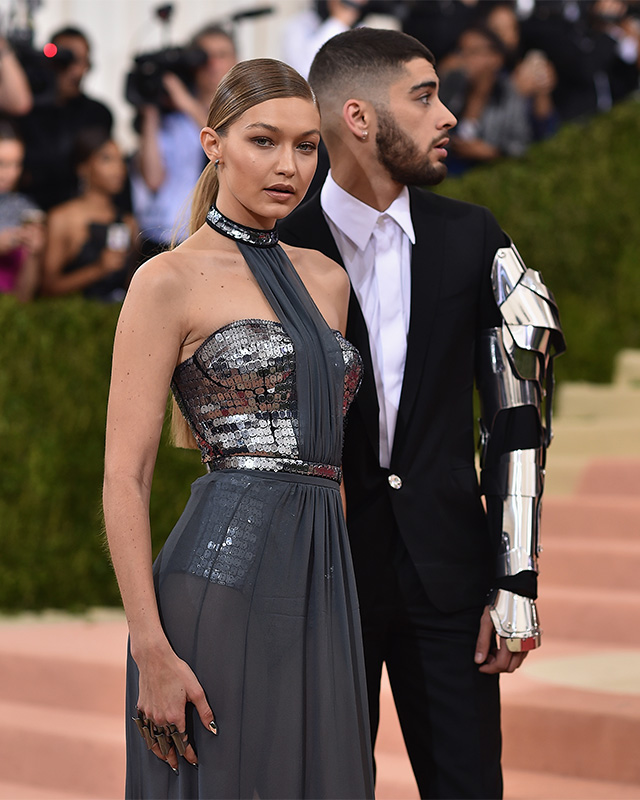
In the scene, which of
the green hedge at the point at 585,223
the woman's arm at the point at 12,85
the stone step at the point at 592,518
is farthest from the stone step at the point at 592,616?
the woman's arm at the point at 12,85

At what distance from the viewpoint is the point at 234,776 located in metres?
1.87

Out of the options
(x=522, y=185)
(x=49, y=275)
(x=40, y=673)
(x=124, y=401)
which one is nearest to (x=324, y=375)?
(x=124, y=401)

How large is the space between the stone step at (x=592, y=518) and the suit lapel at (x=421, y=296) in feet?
10.1

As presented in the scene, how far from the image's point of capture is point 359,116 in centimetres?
233

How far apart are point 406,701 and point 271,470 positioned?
646mm

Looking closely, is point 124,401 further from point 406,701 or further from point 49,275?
point 49,275

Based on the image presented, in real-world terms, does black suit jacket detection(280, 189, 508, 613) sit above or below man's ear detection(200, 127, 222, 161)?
below

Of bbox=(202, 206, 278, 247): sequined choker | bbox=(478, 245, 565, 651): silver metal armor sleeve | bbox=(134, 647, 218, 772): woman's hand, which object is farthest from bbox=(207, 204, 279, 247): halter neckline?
bbox=(134, 647, 218, 772): woman's hand

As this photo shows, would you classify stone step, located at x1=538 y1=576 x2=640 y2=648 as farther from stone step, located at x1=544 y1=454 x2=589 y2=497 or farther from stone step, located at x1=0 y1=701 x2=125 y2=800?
stone step, located at x1=0 y1=701 x2=125 y2=800

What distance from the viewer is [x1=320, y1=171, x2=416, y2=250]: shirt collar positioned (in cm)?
235

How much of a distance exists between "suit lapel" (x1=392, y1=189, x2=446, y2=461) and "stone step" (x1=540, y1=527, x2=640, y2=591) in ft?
9.29

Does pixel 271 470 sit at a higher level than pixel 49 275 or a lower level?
lower

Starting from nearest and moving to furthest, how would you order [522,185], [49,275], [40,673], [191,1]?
[40,673]
[49,275]
[522,185]
[191,1]

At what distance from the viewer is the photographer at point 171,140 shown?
6.55 m
